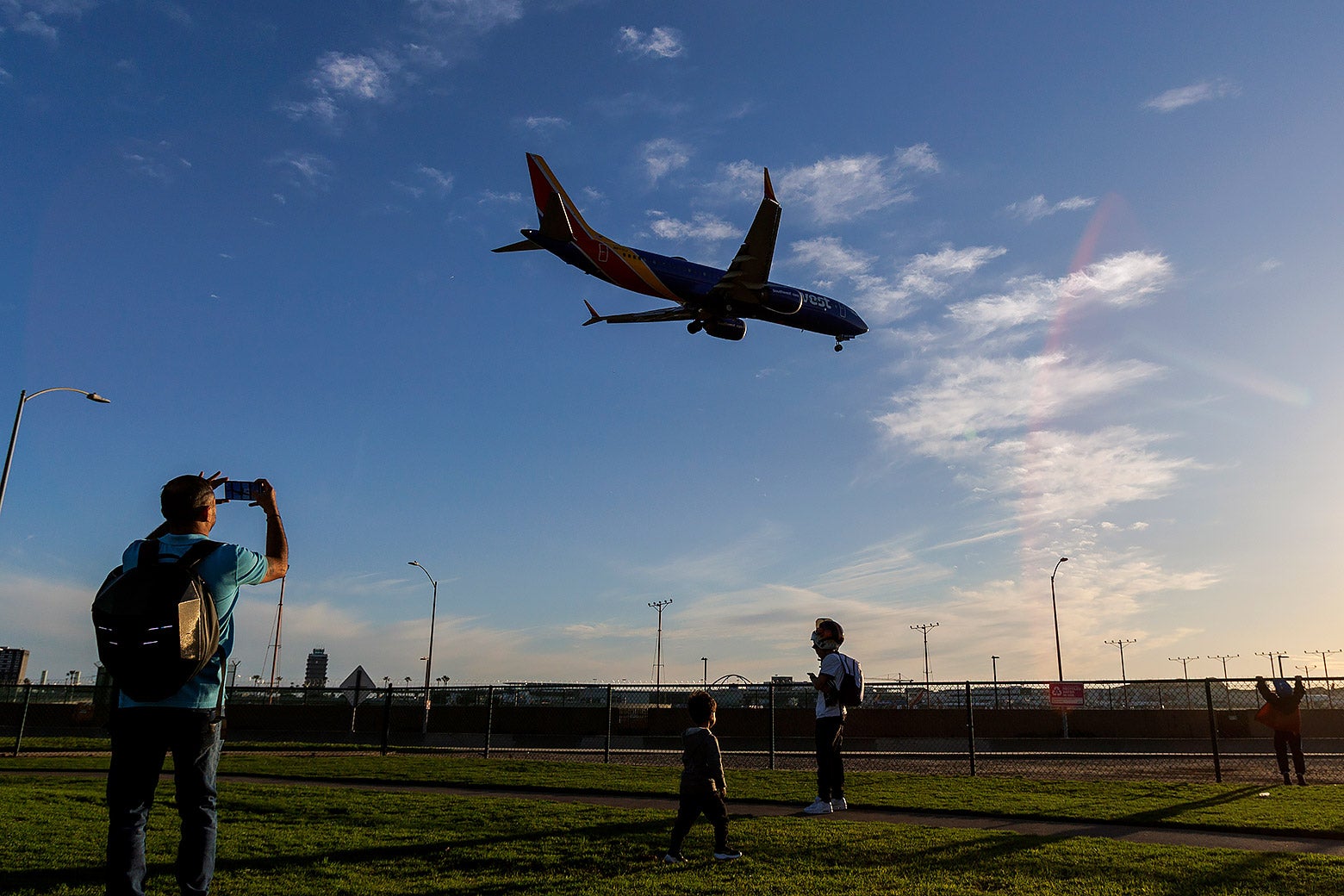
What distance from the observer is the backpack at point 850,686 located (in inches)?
368

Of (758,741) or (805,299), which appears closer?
(758,741)

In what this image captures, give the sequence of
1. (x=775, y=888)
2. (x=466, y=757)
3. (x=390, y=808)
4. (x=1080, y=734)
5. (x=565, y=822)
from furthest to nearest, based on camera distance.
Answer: (x=1080, y=734) < (x=466, y=757) < (x=390, y=808) < (x=565, y=822) < (x=775, y=888)

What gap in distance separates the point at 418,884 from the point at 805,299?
27.9 meters

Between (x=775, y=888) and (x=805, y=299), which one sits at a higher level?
(x=805, y=299)

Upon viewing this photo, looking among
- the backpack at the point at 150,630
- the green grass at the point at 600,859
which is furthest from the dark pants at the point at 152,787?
the green grass at the point at 600,859

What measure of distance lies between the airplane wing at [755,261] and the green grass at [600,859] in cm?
2015

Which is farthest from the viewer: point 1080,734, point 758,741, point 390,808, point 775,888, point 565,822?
→ point 1080,734

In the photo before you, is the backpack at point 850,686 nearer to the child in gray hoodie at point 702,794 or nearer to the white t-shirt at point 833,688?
the white t-shirt at point 833,688

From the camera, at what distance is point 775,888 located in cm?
579

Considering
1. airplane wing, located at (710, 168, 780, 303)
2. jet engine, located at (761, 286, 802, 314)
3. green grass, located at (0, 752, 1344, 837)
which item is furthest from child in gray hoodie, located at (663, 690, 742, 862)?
jet engine, located at (761, 286, 802, 314)

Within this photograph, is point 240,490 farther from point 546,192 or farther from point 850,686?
point 546,192

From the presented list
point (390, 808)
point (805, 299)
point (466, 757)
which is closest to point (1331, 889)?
point (390, 808)

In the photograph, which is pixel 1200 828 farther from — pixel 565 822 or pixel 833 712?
pixel 565 822

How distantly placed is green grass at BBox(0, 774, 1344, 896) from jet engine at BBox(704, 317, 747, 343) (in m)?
21.5
